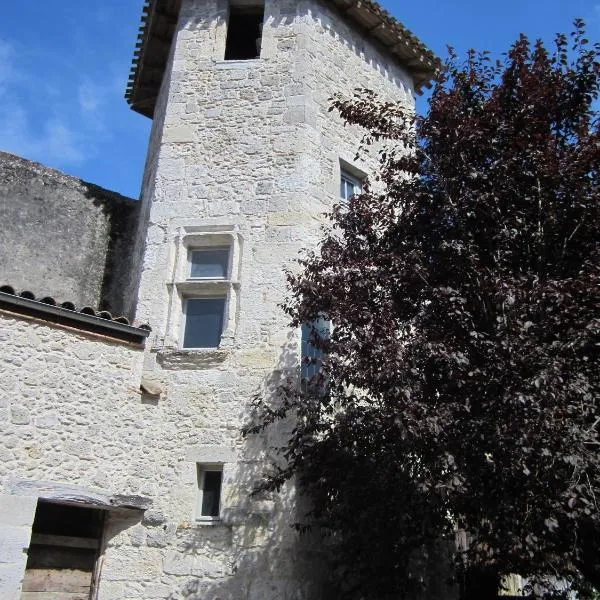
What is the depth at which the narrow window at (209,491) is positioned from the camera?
7547 mm

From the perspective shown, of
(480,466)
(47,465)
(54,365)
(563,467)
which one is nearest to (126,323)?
(54,365)

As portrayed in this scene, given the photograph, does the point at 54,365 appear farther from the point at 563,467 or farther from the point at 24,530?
the point at 563,467

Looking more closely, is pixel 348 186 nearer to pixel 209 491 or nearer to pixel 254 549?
pixel 209 491

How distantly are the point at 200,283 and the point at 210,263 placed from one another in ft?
1.30

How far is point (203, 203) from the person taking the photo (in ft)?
29.8

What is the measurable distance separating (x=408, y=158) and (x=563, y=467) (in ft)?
11.5

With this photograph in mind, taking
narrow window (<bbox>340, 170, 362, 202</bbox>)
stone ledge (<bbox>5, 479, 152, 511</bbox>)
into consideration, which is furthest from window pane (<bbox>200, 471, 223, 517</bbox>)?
narrow window (<bbox>340, 170, 362, 202</bbox>)

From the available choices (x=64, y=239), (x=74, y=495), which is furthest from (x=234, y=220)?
(x=74, y=495)

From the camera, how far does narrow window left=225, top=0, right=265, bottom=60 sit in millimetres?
10984

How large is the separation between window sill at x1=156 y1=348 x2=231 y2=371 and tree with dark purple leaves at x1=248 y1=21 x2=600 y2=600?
0.76 metres

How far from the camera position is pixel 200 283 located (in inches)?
340

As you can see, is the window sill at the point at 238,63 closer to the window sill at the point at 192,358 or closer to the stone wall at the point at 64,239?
the stone wall at the point at 64,239

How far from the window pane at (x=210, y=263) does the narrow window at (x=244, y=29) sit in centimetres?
394

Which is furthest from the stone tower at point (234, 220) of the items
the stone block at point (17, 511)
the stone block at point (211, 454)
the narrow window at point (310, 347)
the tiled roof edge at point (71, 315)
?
the stone block at point (17, 511)
